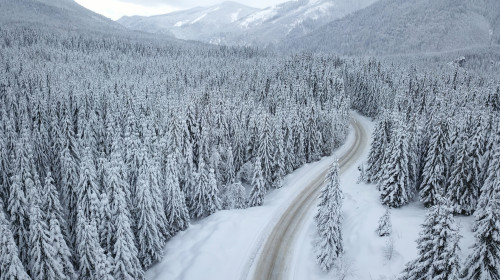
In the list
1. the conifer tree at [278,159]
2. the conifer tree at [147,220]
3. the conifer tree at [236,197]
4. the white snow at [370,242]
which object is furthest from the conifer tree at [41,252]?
the conifer tree at [278,159]

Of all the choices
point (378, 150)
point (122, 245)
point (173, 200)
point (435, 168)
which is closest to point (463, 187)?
point (435, 168)

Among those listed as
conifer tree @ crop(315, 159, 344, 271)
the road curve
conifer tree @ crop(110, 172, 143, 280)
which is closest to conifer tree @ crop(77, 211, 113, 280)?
conifer tree @ crop(110, 172, 143, 280)

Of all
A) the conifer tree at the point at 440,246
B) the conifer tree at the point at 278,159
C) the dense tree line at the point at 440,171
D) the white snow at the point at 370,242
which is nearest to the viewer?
the conifer tree at the point at 440,246

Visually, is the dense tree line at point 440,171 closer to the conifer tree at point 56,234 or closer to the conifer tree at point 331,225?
the conifer tree at point 331,225

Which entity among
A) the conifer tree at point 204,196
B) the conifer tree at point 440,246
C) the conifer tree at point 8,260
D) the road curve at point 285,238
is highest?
the conifer tree at point 440,246

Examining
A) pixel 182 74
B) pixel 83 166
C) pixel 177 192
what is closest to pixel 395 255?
pixel 177 192

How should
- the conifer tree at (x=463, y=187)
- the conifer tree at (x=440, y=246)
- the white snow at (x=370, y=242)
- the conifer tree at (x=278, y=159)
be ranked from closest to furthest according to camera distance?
the conifer tree at (x=440, y=246)
the white snow at (x=370, y=242)
the conifer tree at (x=463, y=187)
the conifer tree at (x=278, y=159)

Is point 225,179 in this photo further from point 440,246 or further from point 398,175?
point 440,246

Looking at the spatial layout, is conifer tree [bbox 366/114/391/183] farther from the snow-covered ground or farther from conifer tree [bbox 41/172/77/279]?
conifer tree [bbox 41/172/77/279]
